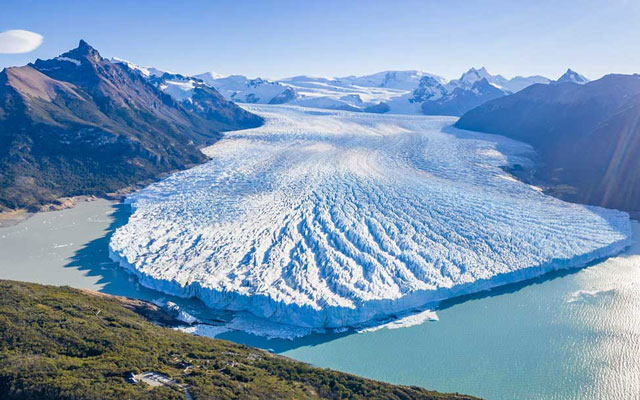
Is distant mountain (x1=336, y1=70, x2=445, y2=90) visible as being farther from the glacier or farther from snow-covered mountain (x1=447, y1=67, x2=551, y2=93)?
the glacier

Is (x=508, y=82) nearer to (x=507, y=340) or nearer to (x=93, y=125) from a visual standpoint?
(x=93, y=125)

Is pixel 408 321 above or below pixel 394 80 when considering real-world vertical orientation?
below

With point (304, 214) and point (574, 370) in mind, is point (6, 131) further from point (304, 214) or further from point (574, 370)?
point (574, 370)

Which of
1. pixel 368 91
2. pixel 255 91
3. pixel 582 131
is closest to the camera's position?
pixel 582 131

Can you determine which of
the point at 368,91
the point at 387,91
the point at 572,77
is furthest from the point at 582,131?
the point at 387,91

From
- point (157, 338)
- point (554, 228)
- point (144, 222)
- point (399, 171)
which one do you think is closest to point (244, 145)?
point (399, 171)

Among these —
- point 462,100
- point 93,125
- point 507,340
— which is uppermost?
point 462,100

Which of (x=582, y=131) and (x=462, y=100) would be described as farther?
(x=462, y=100)
